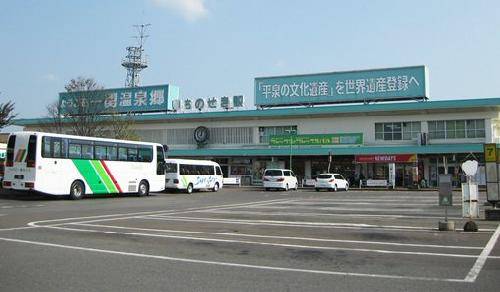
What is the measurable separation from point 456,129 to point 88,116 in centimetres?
3591

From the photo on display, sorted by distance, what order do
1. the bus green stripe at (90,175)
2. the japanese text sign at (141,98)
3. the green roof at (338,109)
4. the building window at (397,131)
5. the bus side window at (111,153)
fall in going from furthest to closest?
the japanese text sign at (141,98) → the building window at (397,131) → the green roof at (338,109) → the bus side window at (111,153) → the bus green stripe at (90,175)

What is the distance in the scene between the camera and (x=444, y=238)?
1305 centimetres

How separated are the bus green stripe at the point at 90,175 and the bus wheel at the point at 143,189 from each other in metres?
3.24

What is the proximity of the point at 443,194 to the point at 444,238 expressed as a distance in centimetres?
291

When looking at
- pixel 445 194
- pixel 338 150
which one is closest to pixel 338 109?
pixel 338 150

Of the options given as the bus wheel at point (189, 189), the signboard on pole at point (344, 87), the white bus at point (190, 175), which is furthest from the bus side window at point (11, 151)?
the signboard on pole at point (344, 87)

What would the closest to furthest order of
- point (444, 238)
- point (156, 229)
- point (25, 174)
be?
point (444, 238) → point (156, 229) → point (25, 174)

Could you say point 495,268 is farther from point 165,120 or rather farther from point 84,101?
point 165,120

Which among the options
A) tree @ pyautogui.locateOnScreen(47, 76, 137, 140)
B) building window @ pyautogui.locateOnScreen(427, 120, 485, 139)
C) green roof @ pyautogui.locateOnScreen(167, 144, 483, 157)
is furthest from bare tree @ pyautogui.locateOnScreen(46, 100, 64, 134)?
building window @ pyautogui.locateOnScreen(427, 120, 485, 139)

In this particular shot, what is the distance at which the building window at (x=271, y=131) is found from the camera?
58.5 m

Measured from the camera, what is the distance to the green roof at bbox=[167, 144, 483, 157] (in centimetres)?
4897

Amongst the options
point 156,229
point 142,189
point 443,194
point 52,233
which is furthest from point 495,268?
point 142,189

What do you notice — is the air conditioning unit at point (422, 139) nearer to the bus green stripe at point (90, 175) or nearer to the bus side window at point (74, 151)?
the bus green stripe at point (90, 175)

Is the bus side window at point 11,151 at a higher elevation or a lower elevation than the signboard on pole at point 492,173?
higher
